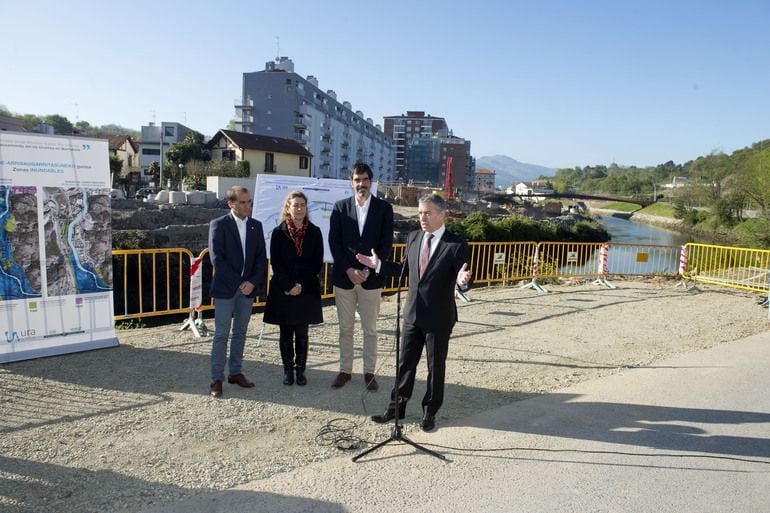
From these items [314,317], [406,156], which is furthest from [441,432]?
[406,156]

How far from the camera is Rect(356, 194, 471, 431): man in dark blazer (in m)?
4.00

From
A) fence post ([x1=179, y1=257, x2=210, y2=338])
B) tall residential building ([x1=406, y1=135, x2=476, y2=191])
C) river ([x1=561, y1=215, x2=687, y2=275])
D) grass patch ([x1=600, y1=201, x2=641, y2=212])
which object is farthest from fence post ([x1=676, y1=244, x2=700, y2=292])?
tall residential building ([x1=406, y1=135, x2=476, y2=191])

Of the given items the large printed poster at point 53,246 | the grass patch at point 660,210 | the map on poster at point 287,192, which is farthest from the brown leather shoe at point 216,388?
the grass patch at point 660,210

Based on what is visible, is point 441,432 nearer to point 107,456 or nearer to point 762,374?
point 107,456

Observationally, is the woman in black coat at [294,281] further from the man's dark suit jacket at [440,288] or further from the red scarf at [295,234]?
the man's dark suit jacket at [440,288]

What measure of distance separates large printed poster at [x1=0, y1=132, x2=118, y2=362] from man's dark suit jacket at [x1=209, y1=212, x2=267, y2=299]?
5.81ft

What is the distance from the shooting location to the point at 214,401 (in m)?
4.52

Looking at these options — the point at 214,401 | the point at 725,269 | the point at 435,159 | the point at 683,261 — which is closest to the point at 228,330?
the point at 214,401

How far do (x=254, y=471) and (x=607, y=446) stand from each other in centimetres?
259

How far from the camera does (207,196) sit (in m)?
34.6

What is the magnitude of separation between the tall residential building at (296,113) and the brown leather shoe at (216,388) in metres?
68.9

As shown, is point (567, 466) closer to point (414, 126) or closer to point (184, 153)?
point (184, 153)

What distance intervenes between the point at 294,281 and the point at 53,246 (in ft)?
8.70

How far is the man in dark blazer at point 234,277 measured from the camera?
4.72m
